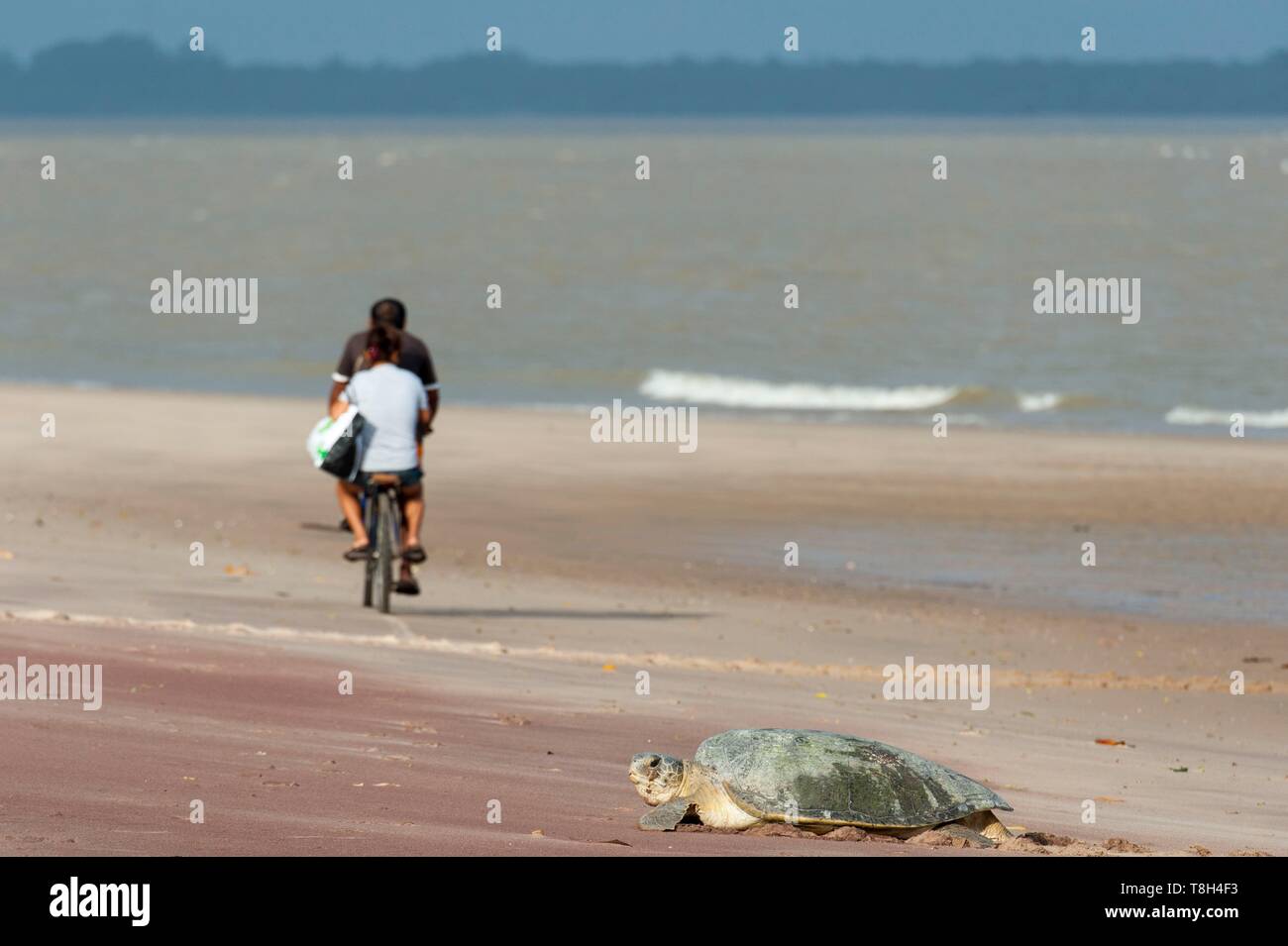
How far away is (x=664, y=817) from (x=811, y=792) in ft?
1.64

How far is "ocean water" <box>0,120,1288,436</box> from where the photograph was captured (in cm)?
2962

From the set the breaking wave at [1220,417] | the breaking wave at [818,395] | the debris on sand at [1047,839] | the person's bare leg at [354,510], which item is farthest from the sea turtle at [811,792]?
the breaking wave at [818,395]

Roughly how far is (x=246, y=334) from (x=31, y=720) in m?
30.2

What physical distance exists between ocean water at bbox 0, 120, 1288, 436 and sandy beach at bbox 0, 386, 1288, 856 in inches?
246

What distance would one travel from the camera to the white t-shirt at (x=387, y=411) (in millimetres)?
11008

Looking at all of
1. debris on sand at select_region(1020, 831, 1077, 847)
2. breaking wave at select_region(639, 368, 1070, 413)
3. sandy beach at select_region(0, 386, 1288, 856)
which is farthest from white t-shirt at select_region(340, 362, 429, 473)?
breaking wave at select_region(639, 368, 1070, 413)

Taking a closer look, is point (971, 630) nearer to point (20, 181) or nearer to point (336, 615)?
point (336, 615)

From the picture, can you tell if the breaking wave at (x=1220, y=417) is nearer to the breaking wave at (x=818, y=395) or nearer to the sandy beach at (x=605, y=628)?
the breaking wave at (x=818, y=395)

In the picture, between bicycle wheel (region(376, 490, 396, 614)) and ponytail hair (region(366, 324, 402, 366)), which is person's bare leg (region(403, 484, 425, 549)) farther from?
ponytail hair (region(366, 324, 402, 366))

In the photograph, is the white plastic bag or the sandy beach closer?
the sandy beach

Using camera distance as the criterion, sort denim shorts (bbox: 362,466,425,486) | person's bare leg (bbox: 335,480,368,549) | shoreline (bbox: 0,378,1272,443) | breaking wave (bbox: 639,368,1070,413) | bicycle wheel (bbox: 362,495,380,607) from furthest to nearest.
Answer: breaking wave (bbox: 639,368,1070,413), shoreline (bbox: 0,378,1272,443), person's bare leg (bbox: 335,480,368,549), bicycle wheel (bbox: 362,495,380,607), denim shorts (bbox: 362,466,425,486)

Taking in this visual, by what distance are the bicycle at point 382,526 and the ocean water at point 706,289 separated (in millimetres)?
14845

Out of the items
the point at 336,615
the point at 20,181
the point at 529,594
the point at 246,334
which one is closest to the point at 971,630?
the point at 529,594
